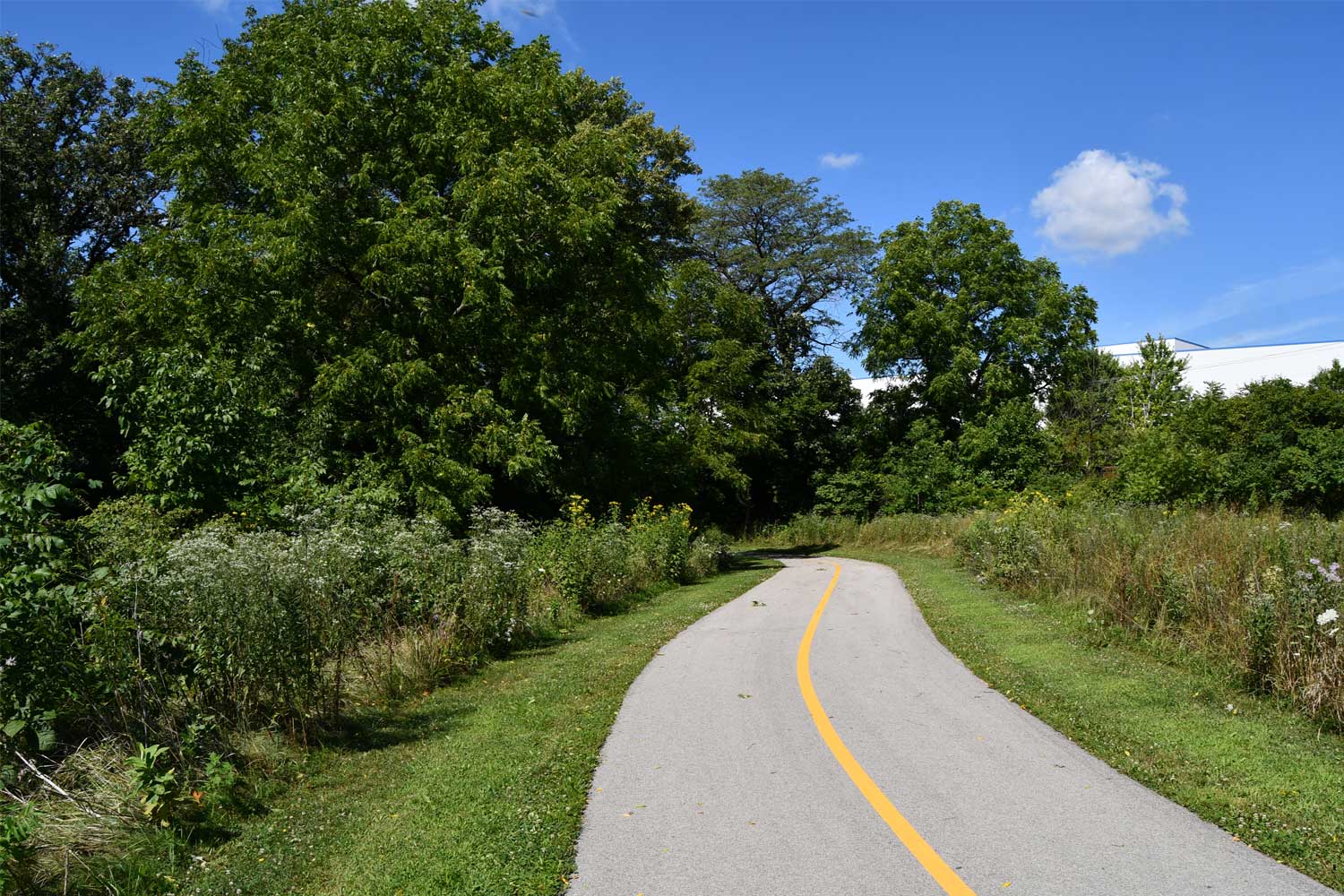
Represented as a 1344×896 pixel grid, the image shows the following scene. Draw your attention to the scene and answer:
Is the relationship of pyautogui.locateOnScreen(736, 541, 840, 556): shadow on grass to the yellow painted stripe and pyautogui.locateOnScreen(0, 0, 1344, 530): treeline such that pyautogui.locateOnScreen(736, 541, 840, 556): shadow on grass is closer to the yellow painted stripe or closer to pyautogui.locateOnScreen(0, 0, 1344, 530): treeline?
pyautogui.locateOnScreen(0, 0, 1344, 530): treeline

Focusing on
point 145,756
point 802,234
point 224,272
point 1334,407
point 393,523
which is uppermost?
point 802,234

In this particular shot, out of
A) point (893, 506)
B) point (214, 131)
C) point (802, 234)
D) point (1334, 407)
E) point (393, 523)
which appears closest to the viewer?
point (393, 523)

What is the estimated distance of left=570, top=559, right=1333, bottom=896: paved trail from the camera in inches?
192

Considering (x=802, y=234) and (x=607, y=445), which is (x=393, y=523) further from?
(x=802, y=234)

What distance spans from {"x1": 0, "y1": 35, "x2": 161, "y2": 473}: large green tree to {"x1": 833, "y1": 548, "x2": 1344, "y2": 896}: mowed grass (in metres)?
27.9

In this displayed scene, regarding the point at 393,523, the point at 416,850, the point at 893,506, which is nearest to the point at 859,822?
the point at 416,850

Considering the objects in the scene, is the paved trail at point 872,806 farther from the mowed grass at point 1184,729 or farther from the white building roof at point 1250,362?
the white building roof at point 1250,362

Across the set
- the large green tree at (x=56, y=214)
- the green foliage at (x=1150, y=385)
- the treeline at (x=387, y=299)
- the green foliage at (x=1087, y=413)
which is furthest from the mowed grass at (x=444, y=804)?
the green foliage at (x=1150, y=385)

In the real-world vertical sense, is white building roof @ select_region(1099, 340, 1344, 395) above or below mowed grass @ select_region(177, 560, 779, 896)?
above

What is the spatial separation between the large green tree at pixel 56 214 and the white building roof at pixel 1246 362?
42262mm

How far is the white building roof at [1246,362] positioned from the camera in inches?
2389

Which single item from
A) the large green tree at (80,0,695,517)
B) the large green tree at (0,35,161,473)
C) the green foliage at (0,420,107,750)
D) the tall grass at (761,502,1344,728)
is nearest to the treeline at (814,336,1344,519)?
the tall grass at (761,502,1344,728)

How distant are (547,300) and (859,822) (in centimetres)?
2041

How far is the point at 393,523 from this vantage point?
11.9 metres
